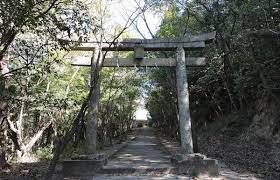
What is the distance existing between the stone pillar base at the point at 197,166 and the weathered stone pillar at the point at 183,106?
2.32ft

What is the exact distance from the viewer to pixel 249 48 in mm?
14742

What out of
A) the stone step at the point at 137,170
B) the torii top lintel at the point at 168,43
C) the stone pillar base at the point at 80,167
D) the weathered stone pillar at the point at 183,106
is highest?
the torii top lintel at the point at 168,43


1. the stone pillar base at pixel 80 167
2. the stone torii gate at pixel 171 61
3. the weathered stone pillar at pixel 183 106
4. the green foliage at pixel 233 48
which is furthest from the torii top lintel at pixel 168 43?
the stone pillar base at pixel 80 167

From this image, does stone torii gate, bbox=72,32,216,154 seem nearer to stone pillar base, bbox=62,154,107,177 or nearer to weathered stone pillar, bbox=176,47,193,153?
weathered stone pillar, bbox=176,47,193,153

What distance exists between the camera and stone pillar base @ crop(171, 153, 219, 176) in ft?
36.3

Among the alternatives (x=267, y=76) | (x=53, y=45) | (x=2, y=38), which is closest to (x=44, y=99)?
(x=53, y=45)

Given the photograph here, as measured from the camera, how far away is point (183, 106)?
12539 mm

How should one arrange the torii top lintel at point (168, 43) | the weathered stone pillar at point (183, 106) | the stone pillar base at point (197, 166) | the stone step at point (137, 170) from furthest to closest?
the torii top lintel at point (168, 43) → the weathered stone pillar at point (183, 106) → the stone step at point (137, 170) → the stone pillar base at point (197, 166)

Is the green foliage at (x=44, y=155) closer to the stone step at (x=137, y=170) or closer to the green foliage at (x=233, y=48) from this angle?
the stone step at (x=137, y=170)

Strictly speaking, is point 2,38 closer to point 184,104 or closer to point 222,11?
point 184,104

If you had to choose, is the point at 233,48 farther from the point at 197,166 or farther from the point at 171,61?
the point at 197,166

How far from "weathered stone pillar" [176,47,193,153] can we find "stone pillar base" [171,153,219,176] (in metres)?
0.71

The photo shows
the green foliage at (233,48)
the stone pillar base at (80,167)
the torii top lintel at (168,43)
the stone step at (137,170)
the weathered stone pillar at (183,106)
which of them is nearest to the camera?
the stone pillar base at (80,167)

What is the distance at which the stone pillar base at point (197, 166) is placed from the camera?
1106 centimetres
